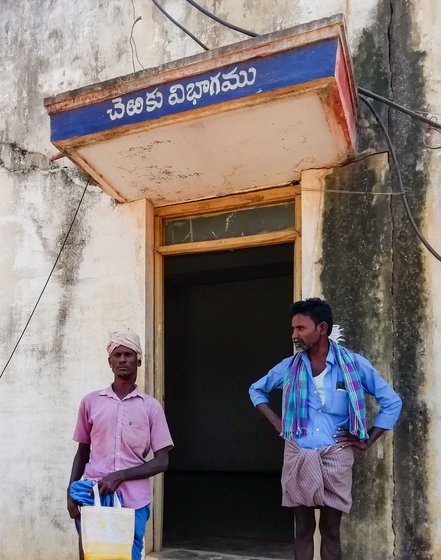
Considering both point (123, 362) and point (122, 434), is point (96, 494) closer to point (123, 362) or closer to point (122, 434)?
point (122, 434)

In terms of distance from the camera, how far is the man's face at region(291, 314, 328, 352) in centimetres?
358

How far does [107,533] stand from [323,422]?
1196 millimetres

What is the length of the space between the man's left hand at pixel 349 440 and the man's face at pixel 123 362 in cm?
113

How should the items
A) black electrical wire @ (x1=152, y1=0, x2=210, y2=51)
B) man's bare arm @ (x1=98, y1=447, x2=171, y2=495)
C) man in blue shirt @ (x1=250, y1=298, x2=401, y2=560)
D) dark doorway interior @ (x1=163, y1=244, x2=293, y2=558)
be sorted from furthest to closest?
dark doorway interior @ (x1=163, y1=244, x2=293, y2=558), black electrical wire @ (x1=152, y1=0, x2=210, y2=51), man in blue shirt @ (x1=250, y1=298, x2=401, y2=560), man's bare arm @ (x1=98, y1=447, x2=171, y2=495)

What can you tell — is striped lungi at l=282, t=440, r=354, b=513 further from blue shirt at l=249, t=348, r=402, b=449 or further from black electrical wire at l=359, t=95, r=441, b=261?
black electrical wire at l=359, t=95, r=441, b=261

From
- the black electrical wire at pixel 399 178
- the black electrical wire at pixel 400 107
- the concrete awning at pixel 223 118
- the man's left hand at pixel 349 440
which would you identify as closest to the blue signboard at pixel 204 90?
the concrete awning at pixel 223 118

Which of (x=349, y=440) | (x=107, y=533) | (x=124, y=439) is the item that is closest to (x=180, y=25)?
(x=124, y=439)

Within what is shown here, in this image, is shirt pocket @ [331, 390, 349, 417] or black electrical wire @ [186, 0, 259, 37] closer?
shirt pocket @ [331, 390, 349, 417]

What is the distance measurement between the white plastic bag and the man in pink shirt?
4.6 inches

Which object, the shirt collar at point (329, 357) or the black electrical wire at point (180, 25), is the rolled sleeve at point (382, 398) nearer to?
the shirt collar at point (329, 357)

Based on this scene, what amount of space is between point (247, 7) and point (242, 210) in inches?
58.5

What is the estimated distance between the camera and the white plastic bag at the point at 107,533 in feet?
10.5

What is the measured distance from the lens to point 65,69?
563 cm

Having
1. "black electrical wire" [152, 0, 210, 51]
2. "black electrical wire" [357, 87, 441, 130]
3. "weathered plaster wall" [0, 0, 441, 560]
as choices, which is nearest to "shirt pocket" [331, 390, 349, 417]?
"weathered plaster wall" [0, 0, 441, 560]
